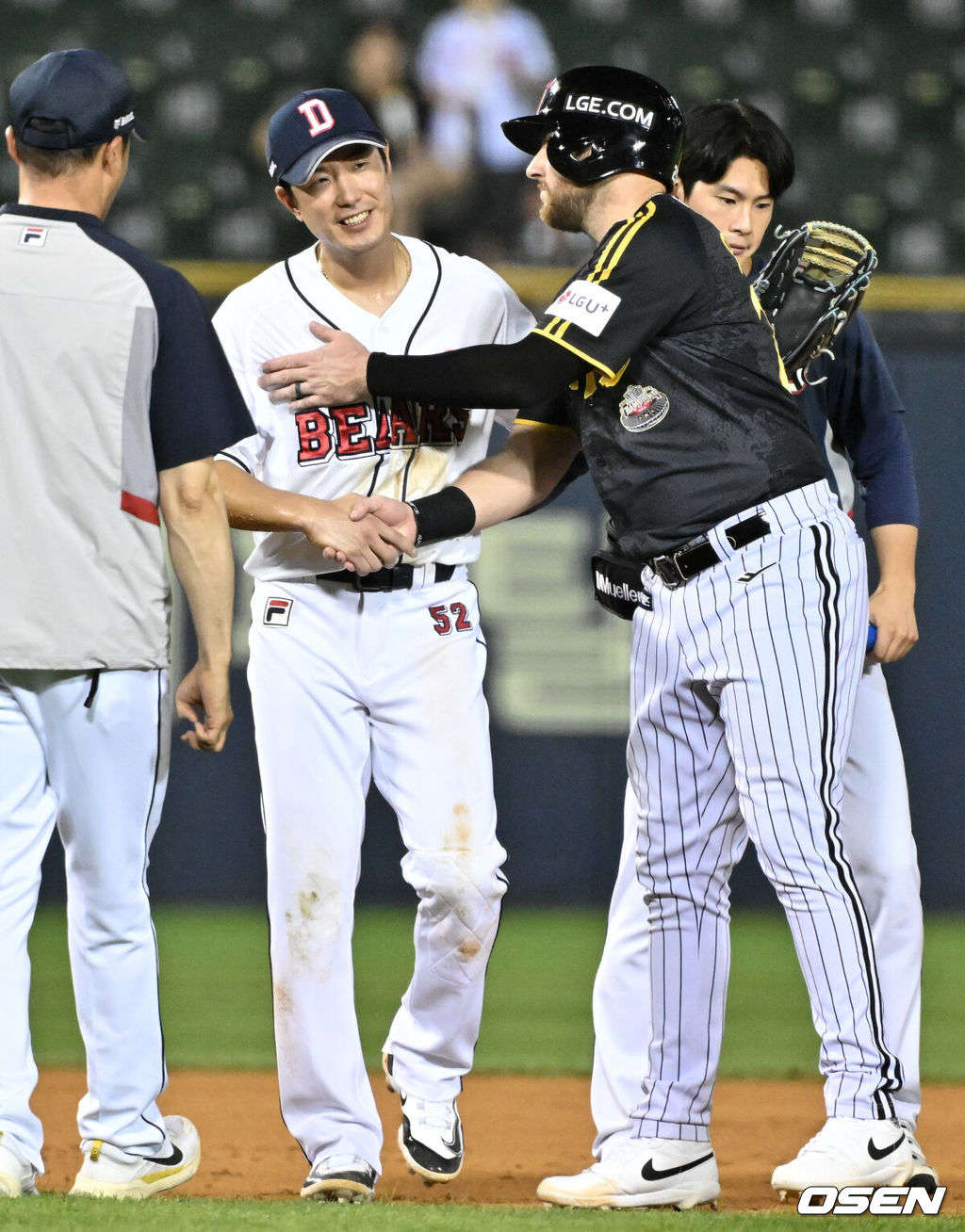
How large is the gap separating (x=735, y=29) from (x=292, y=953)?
687 cm

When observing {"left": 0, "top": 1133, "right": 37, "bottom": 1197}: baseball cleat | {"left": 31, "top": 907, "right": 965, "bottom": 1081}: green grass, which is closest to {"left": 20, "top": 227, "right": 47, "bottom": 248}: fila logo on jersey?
{"left": 0, "top": 1133, "right": 37, "bottom": 1197}: baseball cleat

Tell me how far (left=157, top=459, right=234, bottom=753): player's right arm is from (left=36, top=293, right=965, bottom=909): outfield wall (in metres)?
3.40

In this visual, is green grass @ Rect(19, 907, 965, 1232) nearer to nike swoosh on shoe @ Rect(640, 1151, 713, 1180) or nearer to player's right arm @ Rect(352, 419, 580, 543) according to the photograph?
nike swoosh on shoe @ Rect(640, 1151, 713, 1180)

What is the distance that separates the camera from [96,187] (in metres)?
2.84

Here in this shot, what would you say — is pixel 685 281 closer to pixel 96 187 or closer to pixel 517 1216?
pixel 96 187

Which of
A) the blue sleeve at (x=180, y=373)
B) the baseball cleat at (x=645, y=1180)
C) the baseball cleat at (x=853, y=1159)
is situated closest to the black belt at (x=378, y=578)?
the blue sleeve at (x=180, y=373)

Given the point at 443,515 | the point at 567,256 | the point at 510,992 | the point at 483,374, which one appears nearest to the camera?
the point at 483,374

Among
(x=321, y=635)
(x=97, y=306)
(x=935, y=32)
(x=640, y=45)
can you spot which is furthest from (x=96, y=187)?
(x=935, y=32)

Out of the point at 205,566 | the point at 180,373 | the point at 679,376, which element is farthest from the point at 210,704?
the point at 679,376

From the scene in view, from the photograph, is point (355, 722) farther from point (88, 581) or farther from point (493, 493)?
point (88, 581)

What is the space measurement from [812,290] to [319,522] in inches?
42.1

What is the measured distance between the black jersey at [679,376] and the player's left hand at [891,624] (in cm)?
56

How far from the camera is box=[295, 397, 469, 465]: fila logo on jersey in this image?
3.28 meters

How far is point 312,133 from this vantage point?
3201 millimetres
